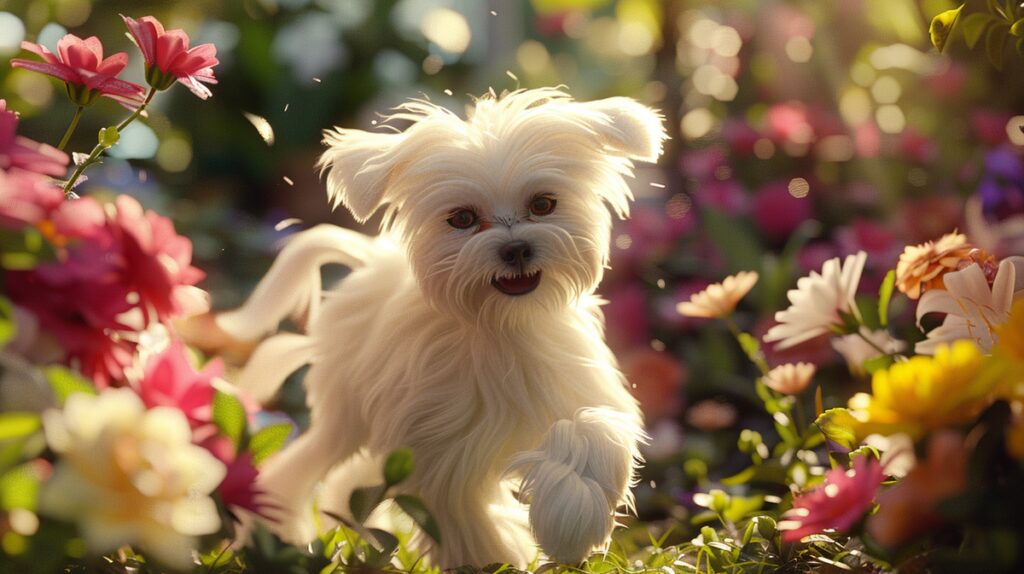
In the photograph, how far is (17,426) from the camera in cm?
69

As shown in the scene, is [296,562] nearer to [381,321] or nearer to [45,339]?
[45,339]

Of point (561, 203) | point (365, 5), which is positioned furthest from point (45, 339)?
point (365, 5)

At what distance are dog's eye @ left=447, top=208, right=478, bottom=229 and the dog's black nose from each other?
71 millimetres

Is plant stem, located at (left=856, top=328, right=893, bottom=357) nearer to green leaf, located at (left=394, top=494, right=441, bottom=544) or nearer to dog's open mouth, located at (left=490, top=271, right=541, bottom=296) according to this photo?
dog's open mouth, located at (left=490, top=271, right=541, bottom=296)

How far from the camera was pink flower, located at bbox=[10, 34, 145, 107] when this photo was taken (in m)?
0.94

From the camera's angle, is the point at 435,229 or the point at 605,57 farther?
the point at 605,57

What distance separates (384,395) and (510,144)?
338mm

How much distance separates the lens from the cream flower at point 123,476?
26.5 inches

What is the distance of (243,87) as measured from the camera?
3.41 meters

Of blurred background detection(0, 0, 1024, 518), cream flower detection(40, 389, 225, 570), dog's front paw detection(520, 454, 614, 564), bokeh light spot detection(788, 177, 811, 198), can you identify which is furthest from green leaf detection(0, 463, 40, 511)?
bokeh light spot detection(788, 177, 811, 198)

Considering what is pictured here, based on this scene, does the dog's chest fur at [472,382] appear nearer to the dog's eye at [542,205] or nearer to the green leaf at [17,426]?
the dog's eye at [542,205]

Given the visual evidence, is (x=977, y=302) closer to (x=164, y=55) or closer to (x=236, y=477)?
(x=236, y=477)

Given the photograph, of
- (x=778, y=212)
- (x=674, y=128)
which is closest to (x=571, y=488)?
(x=778, y=212)

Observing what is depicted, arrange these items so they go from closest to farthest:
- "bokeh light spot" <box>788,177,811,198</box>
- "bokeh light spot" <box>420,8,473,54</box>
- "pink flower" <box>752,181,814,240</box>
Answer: "pink flower" <box>752,181,814,240</box>
"bokeh light spot" <box>788,177,811,198</box>
"bokeh light spot" <box>420,8,473,54</box>
